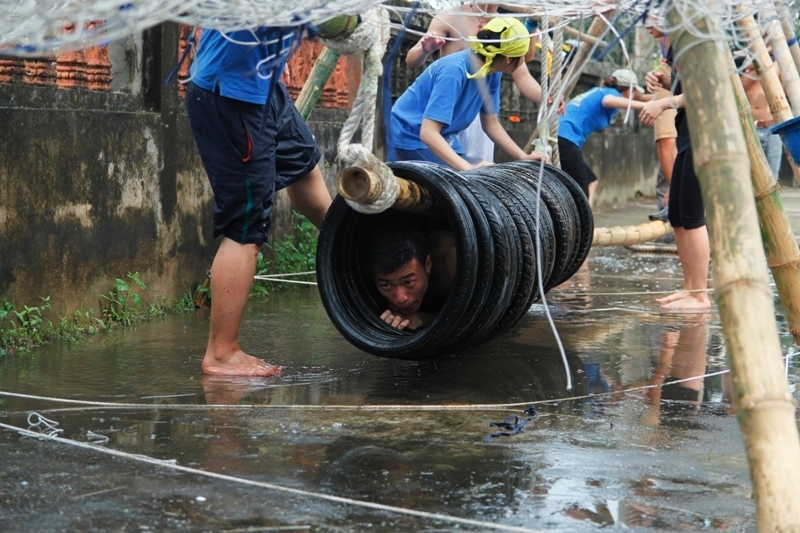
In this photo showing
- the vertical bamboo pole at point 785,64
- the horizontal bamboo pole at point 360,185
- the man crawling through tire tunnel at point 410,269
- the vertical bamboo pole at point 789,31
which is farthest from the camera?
the man crawling through tire tunnel at point 410,269

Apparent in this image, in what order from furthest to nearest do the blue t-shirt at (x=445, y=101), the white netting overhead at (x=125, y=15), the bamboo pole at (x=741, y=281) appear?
1. the blue t-shirt at (x=445, y=101)
2. the white netting overhead at (x=125, y=15)
3. the bamboo pole at (x=741, y=281)

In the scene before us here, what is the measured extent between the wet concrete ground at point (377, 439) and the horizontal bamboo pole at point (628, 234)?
2.29 m

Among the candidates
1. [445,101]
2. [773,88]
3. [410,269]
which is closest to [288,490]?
[410,269]

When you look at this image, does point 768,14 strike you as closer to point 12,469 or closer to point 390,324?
point 390,324

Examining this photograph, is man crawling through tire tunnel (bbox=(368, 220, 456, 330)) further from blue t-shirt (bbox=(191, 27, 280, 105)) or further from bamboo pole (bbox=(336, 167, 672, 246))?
blue t-shirt (bbox=(191, 27, 280, 105))

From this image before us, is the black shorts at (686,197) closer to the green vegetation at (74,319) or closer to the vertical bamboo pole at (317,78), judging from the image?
the vertical bamboo pole at (317,78)

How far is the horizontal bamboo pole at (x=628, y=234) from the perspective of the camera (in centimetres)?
744

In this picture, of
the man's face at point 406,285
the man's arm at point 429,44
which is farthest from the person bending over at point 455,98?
the man's face at point 406,285

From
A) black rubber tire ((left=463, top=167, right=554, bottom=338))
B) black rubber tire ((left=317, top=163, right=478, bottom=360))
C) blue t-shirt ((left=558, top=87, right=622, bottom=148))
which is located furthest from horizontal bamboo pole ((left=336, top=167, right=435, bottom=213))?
blue t-shirt ((left=558, top=87, right=622, bottom=148))

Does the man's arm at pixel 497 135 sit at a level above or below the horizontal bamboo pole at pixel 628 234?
above

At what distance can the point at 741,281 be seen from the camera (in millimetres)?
2170

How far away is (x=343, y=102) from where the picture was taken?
7.65 m

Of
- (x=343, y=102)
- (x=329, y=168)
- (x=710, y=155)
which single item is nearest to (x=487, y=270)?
(x=710, y=155)

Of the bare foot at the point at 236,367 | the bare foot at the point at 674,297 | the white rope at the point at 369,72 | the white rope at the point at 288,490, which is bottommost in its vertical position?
the white rope at the point at 288,490
